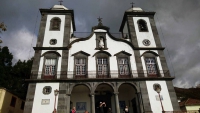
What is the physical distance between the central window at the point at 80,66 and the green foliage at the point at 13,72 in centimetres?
1129

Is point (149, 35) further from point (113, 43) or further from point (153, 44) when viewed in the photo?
point (113, 43)

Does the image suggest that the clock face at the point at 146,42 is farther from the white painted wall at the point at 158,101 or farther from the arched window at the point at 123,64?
the white painted wall at the point at 158,101

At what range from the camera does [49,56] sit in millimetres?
18422

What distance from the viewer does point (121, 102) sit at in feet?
63.7

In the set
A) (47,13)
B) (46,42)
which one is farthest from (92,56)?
(47,13)

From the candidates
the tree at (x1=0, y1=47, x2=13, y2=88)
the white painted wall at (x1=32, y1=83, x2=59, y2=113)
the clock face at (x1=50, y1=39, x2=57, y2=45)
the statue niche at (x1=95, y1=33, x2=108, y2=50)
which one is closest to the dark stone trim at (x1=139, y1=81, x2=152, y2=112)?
the statue niche at (x1=95, y1=33, x2=108, y2=50)

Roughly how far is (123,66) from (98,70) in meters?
2.82

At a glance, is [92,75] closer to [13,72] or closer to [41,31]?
[41,31]

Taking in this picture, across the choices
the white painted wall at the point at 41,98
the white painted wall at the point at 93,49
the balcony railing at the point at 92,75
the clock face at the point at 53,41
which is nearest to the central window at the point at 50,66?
the balcony railing at the point at 92,75

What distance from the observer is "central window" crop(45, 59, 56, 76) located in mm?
17641

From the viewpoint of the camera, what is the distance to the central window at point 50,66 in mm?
17641

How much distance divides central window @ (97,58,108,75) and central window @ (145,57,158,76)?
457cm

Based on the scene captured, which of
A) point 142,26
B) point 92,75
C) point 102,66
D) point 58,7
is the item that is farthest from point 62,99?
point 142,26

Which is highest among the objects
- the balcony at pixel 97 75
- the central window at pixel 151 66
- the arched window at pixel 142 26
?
the arched window at pixel 142 26
